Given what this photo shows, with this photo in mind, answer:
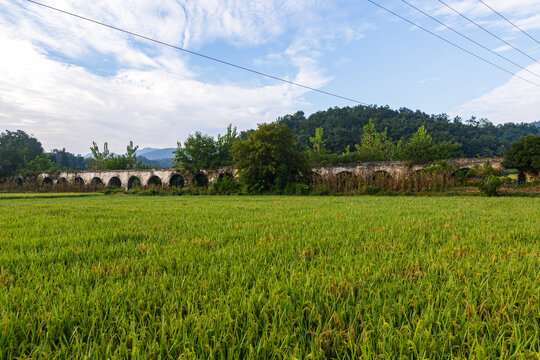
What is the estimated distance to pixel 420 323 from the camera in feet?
3.43

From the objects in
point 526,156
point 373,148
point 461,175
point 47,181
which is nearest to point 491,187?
point 526,156

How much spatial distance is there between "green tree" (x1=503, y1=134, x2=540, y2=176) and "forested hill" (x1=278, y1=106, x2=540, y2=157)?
114 feet

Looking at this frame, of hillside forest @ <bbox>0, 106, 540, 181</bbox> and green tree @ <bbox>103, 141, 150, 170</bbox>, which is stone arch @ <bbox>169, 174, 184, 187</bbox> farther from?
green tree @ <bbox>103, 141, 150, 170</bbox>

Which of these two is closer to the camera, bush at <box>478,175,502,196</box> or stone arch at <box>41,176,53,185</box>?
bush at <box>478,175,502,196</box>

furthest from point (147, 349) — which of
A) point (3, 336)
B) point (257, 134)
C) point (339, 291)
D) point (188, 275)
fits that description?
point (257, 134)

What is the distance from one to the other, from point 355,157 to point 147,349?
1402 inches

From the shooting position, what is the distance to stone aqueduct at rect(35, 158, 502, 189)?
22505mm

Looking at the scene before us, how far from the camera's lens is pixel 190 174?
101ft

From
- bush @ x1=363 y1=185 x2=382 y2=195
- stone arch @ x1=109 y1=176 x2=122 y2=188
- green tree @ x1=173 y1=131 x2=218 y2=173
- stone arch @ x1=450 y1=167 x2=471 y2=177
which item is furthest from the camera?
stone arch @ x1=109 y1=176 x2=122 y2=188

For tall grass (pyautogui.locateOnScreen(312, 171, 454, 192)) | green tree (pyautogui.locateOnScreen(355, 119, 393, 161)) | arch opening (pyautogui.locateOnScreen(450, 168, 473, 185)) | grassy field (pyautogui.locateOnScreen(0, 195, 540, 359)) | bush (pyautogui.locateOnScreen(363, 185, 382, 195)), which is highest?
green tree (pyautogui.locateOnScreen(355, 119, 393, 161))

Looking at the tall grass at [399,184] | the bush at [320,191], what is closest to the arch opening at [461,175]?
the tall grass at [399,184]

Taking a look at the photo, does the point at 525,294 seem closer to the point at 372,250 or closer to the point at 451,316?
the point at 451,316

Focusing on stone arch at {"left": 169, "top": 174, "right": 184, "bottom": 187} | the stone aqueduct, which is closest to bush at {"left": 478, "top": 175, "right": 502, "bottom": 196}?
the stone aqueduct

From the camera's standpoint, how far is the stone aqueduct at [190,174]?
73.8 feet
